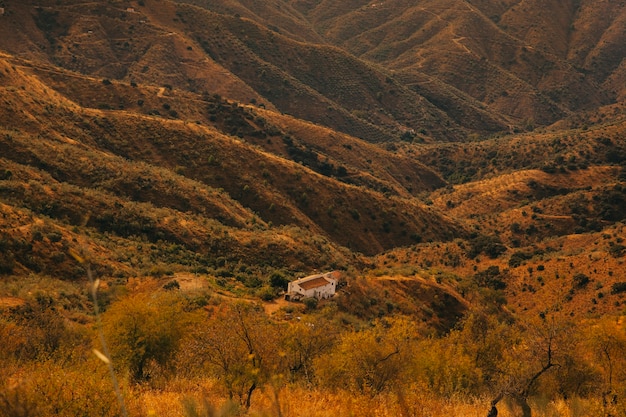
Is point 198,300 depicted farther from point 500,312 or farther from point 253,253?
point 500,312

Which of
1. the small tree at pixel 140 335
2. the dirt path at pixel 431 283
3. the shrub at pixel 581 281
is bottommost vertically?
the dirt path at pixel 431 283

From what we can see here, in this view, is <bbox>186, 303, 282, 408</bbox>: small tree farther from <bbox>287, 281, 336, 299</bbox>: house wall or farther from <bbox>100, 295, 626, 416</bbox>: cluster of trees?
<bbox>287, 281, 336, 299</bbox>: house wall

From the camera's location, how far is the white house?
44.4 metres

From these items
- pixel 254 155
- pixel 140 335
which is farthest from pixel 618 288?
pixel 254 155

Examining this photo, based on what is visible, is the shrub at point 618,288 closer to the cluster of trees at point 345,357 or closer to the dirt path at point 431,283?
the dirt path at point 431,283

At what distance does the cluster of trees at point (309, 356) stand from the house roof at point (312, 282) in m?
16.8

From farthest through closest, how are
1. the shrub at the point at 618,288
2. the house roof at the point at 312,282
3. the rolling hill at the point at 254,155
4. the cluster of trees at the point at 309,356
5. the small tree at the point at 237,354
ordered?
the rolling hill at the point at 254,155, the shrub at the point at 618,288, the house roof at the point at 312,282, the cluster of trees at the point at 309,356, the small tree at the point at 237,354

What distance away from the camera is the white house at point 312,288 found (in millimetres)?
44375

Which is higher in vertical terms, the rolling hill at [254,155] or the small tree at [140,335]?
the small tree at [140,335]

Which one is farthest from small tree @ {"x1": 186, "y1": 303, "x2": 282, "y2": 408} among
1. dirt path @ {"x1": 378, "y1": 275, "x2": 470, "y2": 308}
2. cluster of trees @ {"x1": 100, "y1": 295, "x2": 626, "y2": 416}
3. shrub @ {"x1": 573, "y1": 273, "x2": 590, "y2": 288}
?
shrub @ {"x1": 573, "y1": 273, "x2": 590, "y2": 288}

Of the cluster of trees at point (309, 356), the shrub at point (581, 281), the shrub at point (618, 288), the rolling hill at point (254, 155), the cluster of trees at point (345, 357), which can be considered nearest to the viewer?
the cluster of trees at point (309, 356)

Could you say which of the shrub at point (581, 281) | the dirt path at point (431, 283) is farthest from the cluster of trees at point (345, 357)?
the shrub at point (581, 281)

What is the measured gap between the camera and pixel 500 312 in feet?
171

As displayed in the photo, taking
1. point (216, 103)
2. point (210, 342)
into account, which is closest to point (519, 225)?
point (216, 103)
